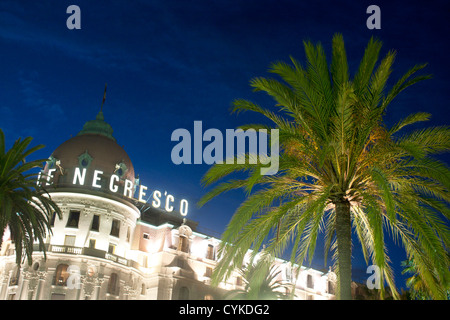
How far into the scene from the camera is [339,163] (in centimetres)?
2103

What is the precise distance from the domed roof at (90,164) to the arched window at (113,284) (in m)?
10.2

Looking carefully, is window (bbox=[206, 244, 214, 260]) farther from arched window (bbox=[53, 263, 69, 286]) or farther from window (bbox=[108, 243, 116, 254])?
arched window (bbox=[53, 263, 69, 286])

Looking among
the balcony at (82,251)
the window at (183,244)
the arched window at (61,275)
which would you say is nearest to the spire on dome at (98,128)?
the window at (183,244)

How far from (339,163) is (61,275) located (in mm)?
41215

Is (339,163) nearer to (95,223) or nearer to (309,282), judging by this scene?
(95,223)

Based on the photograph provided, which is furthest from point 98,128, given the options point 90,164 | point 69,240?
point 69,240

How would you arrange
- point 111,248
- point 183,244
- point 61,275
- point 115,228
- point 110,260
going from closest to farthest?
1. point 61,275
2. point 110,260
3. point 111,248
4. point 115,228
5. point 183,244

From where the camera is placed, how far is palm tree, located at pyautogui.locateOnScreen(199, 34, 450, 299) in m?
20.6

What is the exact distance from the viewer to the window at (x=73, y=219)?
56600 mm

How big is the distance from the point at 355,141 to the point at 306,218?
4.05m
